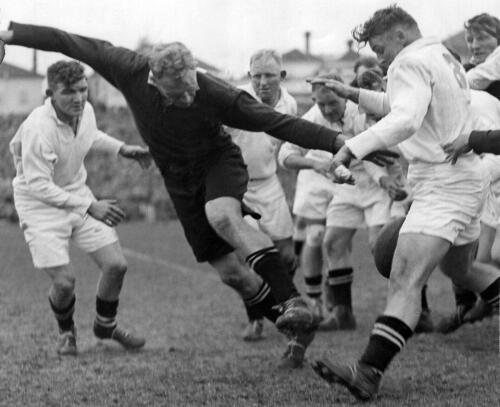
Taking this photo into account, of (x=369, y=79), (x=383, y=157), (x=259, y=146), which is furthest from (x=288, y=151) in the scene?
(x=383, y=157)

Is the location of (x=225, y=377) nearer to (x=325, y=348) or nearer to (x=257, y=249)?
(x=257, y=249)

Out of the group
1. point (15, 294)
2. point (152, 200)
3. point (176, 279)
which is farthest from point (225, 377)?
point (152, 200)

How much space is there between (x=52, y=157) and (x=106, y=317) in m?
1.30

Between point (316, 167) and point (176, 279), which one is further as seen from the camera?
point (176, 279)

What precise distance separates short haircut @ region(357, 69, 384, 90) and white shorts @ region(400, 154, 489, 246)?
8.30ft

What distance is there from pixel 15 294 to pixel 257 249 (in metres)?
6.72

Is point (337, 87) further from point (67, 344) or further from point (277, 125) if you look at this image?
point (67, 344)

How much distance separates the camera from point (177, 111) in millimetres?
6910

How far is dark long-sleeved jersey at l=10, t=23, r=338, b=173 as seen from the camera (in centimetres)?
652

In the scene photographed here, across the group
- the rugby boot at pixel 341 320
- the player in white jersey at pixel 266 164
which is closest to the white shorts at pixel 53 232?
the player in white jersey at pixel 266 164

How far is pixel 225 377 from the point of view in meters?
6.75

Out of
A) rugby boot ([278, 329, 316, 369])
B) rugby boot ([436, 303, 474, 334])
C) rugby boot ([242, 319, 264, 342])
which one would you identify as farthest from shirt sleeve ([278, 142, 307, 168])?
rugby boot ([278, 329, 316, 369])

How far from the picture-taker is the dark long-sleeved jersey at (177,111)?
21.4ft

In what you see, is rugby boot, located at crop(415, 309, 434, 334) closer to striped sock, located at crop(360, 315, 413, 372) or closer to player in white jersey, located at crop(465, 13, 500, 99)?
player in white jersey, located at crop(465, 13, 500, 99)
